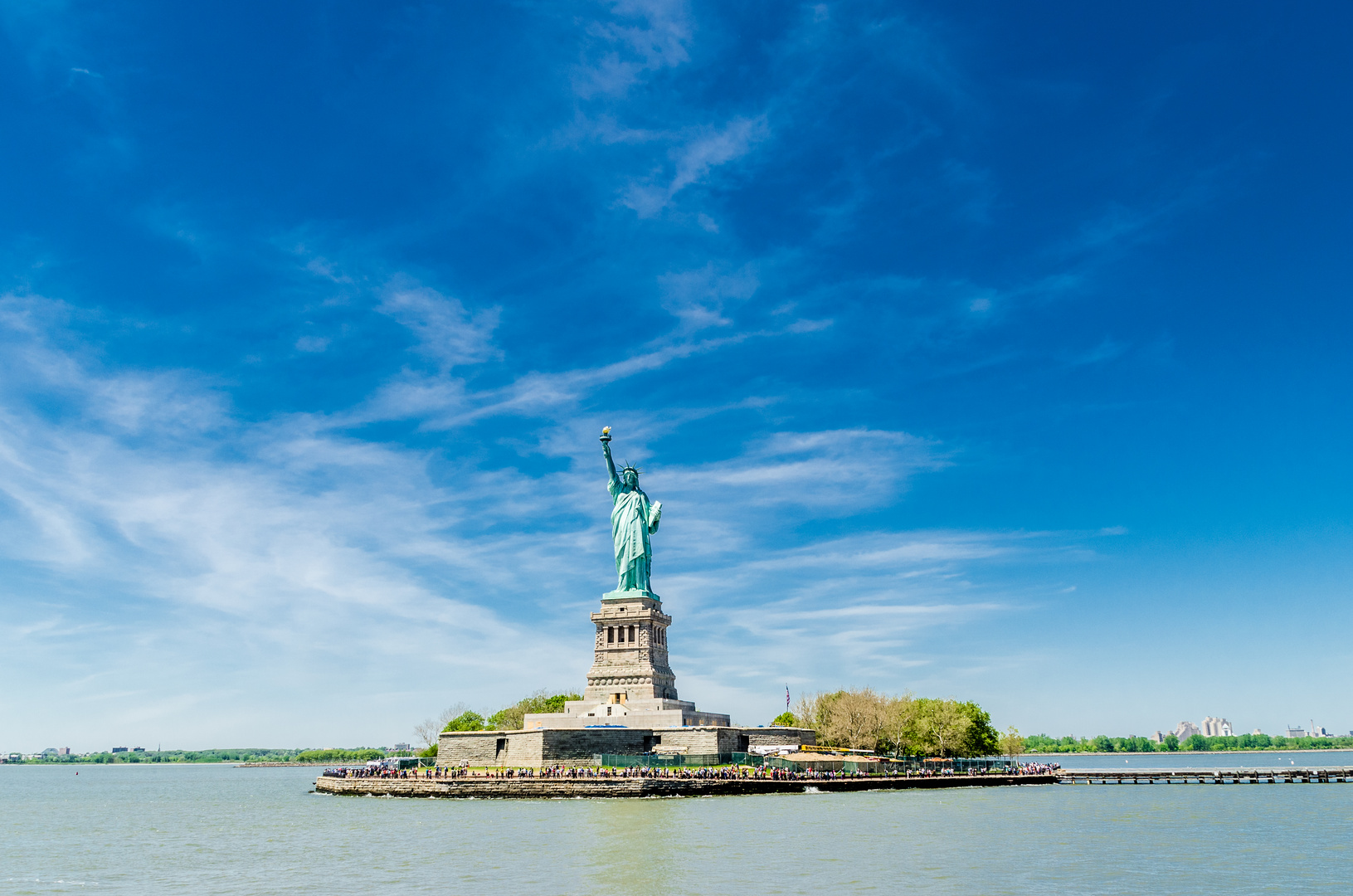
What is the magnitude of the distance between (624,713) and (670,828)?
2549cm

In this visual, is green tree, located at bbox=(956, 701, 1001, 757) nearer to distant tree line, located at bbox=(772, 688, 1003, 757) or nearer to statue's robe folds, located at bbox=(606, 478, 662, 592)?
distant tree line, located at bbox=(772, 688, 1003, 757)

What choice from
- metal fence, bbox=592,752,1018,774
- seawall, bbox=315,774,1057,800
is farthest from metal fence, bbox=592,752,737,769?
seawall, bbox=315,774,1057,800

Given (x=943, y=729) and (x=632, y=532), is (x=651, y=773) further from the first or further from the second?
(x=943, y=729)

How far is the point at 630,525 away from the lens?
238ft

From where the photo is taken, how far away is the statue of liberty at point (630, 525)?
2808 inches

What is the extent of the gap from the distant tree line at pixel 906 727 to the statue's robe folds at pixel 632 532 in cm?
1934

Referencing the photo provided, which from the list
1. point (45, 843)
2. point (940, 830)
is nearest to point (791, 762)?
point (940, 830)

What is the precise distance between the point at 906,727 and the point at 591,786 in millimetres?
34691

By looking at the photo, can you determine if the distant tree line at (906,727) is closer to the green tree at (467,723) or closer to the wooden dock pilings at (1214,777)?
the wooden dock pilings at (1214,777)

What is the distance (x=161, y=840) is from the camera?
136 ft

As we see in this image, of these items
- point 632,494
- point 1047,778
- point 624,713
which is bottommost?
point 1047,778

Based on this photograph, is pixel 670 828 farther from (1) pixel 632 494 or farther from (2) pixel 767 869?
(1) pixel 632 494

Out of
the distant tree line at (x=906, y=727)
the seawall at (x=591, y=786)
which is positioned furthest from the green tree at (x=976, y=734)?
the seawall at (x=591, y=786)

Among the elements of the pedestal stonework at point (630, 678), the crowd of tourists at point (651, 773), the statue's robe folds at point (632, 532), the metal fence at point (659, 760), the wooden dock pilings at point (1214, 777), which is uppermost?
the statue's robe folds at point (632, 532)
